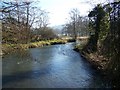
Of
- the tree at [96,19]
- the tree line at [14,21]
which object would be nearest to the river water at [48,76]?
the tree line at [14,21]

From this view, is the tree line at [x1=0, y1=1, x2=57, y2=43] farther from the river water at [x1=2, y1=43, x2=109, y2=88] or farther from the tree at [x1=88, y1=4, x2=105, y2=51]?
the tree at [x1=88, y1=4, x2=105, y2=51]

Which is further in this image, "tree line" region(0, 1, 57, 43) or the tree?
the tree

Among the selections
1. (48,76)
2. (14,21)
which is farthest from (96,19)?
(14,21)

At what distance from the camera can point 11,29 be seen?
756 cm

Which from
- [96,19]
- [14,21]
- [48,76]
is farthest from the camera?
[96,19]

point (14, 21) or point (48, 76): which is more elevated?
point (14, 21)

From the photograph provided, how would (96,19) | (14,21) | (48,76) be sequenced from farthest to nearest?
(96,19) → (48,76) → (14,21)

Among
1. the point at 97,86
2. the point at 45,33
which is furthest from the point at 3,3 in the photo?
the point at 45,33

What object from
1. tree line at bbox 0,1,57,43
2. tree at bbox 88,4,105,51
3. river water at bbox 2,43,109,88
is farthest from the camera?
tree at bbox 88,4,105,51

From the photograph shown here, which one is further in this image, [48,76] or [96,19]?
[96,19]

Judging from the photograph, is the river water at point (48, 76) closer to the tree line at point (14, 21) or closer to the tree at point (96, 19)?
the tree line at point (14, 21)

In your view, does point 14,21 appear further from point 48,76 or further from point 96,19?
point 96,19

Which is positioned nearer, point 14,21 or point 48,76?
point 14,21

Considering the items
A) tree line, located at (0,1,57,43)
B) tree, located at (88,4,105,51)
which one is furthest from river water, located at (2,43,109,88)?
tree, located at (88,4,105,51)
